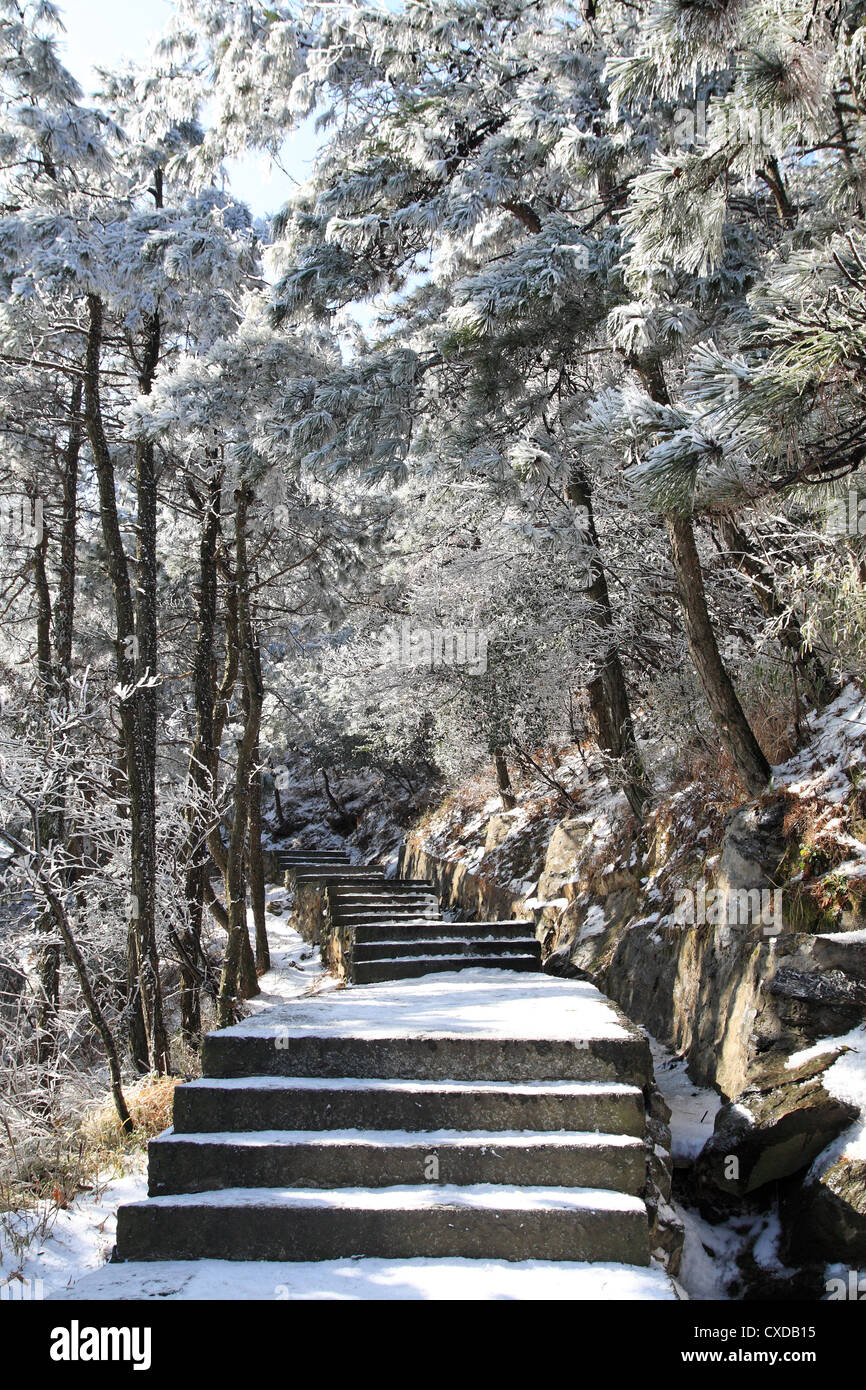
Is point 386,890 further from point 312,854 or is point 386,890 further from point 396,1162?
point 312,854

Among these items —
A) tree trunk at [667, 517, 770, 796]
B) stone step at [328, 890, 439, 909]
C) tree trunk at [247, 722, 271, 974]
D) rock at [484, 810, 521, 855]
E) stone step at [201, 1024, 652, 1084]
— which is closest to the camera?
stone step at [201, 1024, 652, 1084]

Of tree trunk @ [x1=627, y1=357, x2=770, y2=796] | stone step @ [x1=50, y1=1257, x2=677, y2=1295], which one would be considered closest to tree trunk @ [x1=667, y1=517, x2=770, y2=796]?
tree trunk @ [x1=627, y1=357, x2=770, y2=796]

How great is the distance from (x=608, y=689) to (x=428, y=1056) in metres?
5.32

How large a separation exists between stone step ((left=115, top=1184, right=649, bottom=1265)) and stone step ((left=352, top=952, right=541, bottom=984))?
297cm

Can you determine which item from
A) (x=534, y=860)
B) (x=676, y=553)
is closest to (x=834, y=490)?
(x=676, y=553)

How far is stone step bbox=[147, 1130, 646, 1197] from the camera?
10.8 feet

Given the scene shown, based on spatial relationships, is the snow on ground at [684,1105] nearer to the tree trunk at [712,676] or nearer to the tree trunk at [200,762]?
the tree trunk at [712,676]

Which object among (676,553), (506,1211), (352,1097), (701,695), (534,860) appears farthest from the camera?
(534,860)

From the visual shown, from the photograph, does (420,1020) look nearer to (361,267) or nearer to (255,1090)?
(255,1090)

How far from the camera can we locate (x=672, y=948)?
18.7ft

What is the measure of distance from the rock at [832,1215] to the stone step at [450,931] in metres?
3.72

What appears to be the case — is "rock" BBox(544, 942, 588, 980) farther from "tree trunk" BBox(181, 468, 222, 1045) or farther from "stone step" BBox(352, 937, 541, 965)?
"tree trunk" BBox(181, 468, 222, 1045)

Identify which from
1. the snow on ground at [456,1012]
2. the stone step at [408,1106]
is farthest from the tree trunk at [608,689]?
the stone step at [408,1106]

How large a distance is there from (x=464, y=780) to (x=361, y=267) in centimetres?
954
